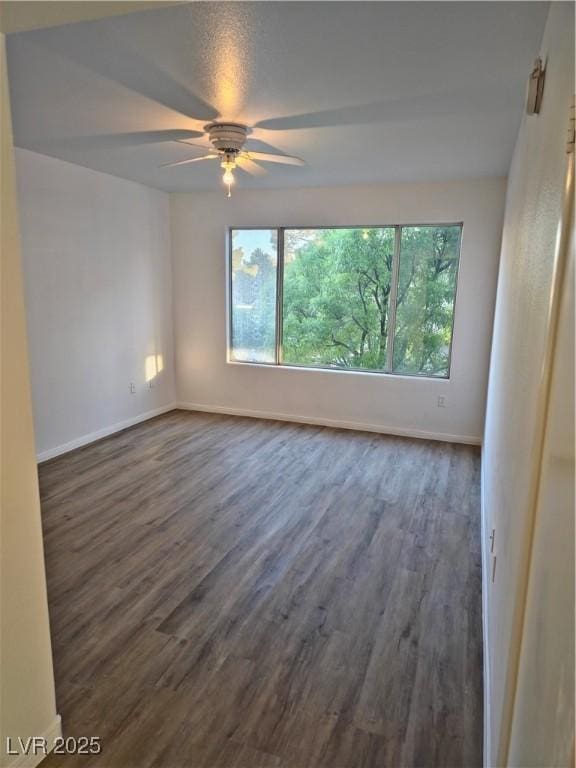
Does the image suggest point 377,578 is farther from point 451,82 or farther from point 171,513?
point 451,82

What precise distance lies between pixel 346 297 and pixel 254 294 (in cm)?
109

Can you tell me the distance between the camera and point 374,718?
67.6 inches

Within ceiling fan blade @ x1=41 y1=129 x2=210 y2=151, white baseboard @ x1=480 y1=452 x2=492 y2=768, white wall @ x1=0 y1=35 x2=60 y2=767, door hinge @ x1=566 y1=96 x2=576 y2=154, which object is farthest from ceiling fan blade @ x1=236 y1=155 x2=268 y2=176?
white baseboard @ x1=480 y1=452 x2=492 y2=768

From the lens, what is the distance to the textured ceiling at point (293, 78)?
1740mm

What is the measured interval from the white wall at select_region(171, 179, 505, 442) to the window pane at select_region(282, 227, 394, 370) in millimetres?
177

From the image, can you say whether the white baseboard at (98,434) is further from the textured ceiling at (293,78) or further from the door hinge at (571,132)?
the door hinge at (571,132)

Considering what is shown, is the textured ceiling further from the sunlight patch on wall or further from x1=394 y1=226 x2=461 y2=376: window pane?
the sunlight patch on wall

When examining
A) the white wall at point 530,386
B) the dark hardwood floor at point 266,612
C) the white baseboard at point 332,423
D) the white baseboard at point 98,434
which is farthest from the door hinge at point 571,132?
the white baseboard at point 332,423

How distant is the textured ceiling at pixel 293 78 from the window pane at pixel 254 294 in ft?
5.74

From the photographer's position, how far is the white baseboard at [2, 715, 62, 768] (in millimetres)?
1431

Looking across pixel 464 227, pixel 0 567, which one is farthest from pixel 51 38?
pixel 464 227

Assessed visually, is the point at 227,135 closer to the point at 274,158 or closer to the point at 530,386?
the point at 274,158

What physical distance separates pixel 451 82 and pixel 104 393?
3.94 meters

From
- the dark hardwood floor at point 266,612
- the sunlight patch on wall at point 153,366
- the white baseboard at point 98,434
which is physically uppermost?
the sunlight patch on wall at point 153,366
